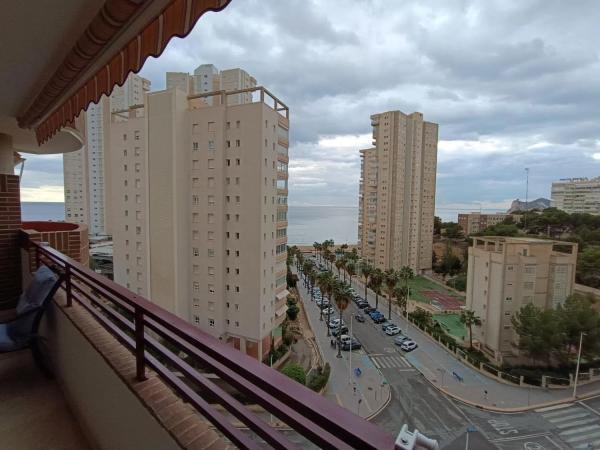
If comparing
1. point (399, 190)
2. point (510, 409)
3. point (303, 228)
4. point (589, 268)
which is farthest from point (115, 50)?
point (303, 228)

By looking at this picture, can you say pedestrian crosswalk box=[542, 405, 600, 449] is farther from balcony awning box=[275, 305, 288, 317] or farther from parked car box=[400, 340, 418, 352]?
balcony awning box=[275, 305, 288, 317]

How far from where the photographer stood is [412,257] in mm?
32812

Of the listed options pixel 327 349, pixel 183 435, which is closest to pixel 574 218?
pixel 327 349

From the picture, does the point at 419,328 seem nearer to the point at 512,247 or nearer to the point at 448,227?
the point at 512,247

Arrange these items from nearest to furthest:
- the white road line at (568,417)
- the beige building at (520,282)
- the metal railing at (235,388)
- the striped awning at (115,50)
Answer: the metal railing at (235,388), the striped awning at (115,50), the white road line at (568,417), the beige building at (520,282)

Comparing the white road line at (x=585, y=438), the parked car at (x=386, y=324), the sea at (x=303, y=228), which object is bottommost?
the white road line at (x=585, y=438)

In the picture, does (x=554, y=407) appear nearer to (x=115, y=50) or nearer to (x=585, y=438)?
(x=585, y=438)

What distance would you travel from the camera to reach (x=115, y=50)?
4.44 ft

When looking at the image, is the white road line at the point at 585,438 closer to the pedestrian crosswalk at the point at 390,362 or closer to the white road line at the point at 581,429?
the white road line at the point at 581,429

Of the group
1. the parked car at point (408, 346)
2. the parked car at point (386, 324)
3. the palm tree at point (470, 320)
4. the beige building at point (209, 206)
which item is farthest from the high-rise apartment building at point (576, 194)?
the beige building at point (209, 206)

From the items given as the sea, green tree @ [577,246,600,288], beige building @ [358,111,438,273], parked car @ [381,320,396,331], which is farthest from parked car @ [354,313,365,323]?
the sea

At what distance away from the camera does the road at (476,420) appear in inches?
413

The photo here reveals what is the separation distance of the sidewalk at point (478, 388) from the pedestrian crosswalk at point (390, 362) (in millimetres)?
425

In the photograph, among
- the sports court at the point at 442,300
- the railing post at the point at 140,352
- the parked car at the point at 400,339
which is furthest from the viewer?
the sports court at the point at 442,300
